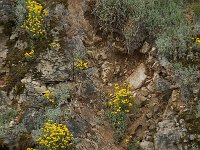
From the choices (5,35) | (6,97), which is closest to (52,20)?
(5,35)

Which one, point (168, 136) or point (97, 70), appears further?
point (97, 70)

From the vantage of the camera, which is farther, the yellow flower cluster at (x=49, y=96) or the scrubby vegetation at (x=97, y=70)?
the yellow flower cluster at (x=49, y=96)

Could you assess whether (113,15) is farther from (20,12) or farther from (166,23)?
(20,12)

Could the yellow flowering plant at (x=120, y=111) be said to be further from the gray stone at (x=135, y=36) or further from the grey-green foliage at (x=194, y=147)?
the grey-green foliage at (x=194, y=147)

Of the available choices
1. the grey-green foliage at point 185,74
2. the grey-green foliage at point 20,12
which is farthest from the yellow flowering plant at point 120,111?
the grey-green foliage at point 20,12

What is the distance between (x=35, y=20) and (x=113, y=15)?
219 centimetres

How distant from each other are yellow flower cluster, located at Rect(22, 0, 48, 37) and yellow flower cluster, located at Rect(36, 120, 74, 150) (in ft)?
9.98

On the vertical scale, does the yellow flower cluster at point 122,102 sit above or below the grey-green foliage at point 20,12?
below

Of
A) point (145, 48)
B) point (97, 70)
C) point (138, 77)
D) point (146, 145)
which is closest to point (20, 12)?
point (97, 70)

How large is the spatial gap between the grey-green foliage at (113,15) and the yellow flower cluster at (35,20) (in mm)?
1651

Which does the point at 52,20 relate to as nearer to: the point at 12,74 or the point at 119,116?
the point at 12,74

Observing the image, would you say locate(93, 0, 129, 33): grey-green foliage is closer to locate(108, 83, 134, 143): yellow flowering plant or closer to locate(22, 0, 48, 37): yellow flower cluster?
locate(22, 0, 48, 37): yellow flower cluster

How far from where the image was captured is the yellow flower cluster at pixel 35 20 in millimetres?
11383

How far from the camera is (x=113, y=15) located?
11.6 m
